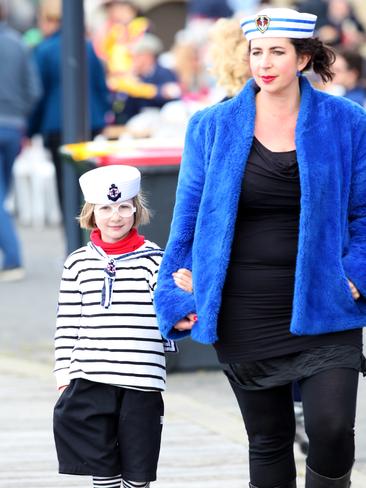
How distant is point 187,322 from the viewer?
13.7 ft

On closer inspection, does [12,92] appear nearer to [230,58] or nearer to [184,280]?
[230,58]

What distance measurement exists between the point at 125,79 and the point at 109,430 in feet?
34.0

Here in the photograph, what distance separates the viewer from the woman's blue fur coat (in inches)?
158

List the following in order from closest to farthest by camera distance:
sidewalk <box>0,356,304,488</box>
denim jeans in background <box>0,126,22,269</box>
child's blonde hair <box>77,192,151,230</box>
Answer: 1. child's blonde hair <box>77,192,151,230</box>
2. sidewalk <box>0,356,304,488</box>
3. denim jeans in background <box>0,126,22,269</box>

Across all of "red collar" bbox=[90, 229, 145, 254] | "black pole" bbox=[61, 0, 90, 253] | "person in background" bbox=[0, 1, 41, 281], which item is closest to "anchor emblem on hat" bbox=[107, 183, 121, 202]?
"red collar" bbox=[90, 229, 145, 254]

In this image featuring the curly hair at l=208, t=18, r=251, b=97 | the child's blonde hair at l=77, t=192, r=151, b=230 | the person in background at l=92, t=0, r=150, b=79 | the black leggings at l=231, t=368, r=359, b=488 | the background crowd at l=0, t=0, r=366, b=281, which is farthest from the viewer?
the person in background at l=92, t=0, r=150, b=79

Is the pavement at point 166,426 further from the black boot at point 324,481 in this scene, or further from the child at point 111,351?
the black boot at point 324,481

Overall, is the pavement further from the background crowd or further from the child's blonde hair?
the background crowd

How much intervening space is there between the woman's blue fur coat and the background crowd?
4.55ft

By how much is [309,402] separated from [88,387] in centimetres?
75

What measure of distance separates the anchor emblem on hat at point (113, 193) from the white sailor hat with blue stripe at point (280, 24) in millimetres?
662

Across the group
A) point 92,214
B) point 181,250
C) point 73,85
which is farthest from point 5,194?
point 181,250

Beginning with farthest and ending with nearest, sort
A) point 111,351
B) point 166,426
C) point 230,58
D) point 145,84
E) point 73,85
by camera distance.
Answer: point 145,84, point 73,85, point 166,426, point 230,58, point 111,351

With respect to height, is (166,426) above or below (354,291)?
below
